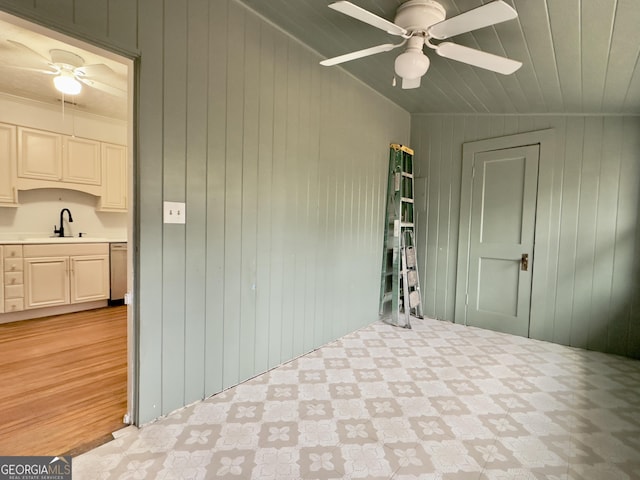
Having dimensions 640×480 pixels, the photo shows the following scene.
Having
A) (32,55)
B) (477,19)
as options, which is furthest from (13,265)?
(477,19)

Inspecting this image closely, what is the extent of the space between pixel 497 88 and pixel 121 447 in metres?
3.73

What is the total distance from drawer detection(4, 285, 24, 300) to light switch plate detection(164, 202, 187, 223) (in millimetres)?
3050

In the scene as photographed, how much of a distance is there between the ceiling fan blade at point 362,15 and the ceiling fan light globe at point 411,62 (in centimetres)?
12

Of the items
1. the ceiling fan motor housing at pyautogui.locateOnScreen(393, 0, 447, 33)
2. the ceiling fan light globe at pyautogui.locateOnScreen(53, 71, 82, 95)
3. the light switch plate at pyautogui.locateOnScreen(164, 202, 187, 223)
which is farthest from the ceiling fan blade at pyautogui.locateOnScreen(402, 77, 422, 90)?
the ceiling fan light globe at pyautogui.locateOnScreen(53, 71, 82, 95)

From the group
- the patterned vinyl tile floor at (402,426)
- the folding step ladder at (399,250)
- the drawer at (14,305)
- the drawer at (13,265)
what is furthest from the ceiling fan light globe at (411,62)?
the drawer at (14,305)

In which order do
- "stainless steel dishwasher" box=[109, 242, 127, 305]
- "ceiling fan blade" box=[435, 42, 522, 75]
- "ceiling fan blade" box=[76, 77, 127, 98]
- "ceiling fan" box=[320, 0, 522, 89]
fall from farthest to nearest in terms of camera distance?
1. "stainless steel dishwasher" box=[109, 242, 127, 305]
2. "ceiling fan blade" box=[76, 77, 127, 98]
3. "ceiling fan blade" box=[435, 42, 522, 75]
4. "ceiling fan" box=[320, 0, 522, 89]

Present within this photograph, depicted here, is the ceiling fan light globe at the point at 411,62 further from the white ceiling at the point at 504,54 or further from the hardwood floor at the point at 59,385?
the hardwood floor at the point at 59,385

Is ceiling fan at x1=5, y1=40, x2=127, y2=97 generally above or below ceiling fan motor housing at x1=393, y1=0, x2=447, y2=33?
above

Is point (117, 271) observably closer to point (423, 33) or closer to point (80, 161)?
point (80, 161)

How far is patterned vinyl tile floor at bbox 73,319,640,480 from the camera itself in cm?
149

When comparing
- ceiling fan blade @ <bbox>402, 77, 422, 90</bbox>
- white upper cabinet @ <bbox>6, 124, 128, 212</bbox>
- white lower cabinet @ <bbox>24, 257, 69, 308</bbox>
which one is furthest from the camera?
white upper cabinet @ <bbox>6, 124, 128, 212</bbox>

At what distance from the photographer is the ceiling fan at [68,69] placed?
2.64 meters

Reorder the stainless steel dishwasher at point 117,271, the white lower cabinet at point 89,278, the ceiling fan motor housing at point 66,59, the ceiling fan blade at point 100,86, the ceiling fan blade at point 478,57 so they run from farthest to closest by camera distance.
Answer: the stainless steel dishwasher at point 117,271
the white lower cabinet at point 89,278
the ceiling fan blade at point 100,86
the ceiling fan motor housing at point 66,59
the ceiling fan blade at point 478,57

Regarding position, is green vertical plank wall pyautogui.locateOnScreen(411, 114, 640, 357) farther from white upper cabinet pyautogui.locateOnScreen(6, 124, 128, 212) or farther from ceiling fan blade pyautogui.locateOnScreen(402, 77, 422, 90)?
white upper cabinet pyautogui.locateOnScreen(6, 124, 128, 212)
